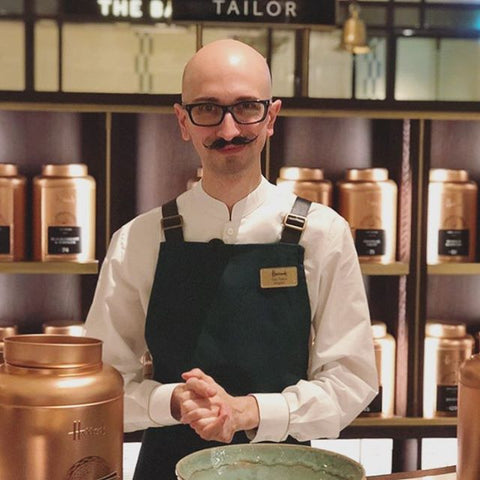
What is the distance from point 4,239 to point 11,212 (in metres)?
0.08

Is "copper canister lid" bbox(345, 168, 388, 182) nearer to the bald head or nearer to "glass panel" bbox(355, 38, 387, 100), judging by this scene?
the bald head

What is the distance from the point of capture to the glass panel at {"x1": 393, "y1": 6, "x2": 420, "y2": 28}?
29.6 ft

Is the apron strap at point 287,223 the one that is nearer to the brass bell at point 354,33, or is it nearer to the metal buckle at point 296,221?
the metal buckle at point 296,221

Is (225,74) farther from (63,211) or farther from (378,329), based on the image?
(378,329)

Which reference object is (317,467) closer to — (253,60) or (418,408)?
(253,60)

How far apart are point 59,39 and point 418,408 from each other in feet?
22.5

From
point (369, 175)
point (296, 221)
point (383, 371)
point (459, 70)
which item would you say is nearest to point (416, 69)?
point (459, 70)

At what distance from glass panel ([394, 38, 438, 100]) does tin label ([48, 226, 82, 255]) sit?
7.35m

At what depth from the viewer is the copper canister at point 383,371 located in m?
2.57

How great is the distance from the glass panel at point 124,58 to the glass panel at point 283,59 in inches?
34.3

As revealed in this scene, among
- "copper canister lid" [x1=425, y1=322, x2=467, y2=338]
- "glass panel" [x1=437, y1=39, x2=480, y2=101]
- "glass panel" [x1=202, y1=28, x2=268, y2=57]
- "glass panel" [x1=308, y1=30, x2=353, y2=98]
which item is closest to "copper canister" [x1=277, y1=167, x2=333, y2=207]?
"copper canister lid" [x1=425, y1=322, x2=467, y2=338]

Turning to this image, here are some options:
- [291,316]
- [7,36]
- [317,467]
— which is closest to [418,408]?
[291,316]

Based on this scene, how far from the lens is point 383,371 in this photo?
2.58m

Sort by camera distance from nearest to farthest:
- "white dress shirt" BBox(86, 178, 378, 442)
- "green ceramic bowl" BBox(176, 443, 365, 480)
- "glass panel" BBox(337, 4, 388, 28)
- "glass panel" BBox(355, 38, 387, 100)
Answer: "green ceramic bowl" BBox(176, 443, 365, 480) → "white dress shirt" BBox(86, 178, 378, 442) → "glass panel" BBox(337, 4, 388, 28) → "glass panel" BBox(355, 38, 387, 100)
